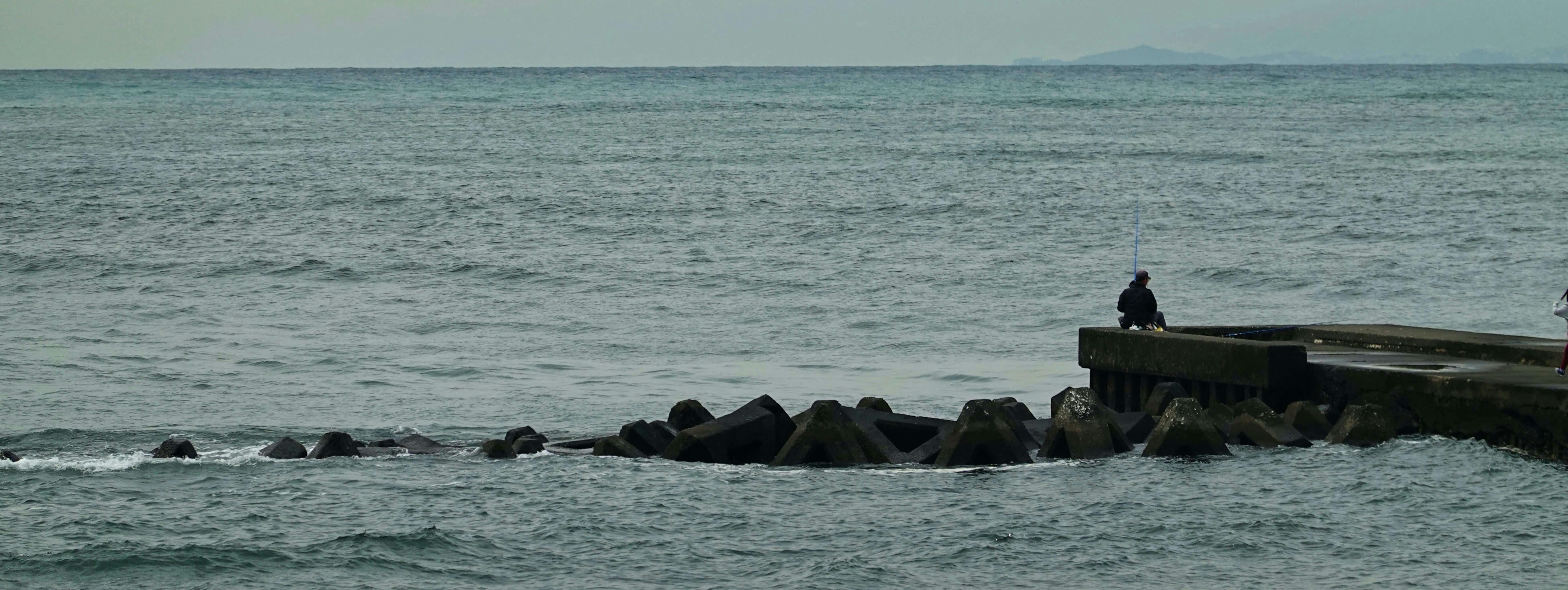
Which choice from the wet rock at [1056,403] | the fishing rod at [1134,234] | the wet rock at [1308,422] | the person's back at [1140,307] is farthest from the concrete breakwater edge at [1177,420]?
the fishing rod at [1134,234]

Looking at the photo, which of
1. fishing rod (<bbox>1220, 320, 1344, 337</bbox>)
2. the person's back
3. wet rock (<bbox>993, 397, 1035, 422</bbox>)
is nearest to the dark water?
wet rock (<bbox>993, 397, 1035, 422</bbox>)

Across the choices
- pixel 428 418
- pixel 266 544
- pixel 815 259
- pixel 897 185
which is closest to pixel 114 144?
pixel 897 185

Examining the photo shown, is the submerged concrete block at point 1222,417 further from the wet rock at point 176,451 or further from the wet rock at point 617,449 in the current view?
the wet rock at point 176,451

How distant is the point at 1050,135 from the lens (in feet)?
241

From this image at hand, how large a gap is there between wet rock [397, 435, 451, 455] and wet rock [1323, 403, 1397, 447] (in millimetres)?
7051

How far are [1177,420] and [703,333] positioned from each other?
11.1 m

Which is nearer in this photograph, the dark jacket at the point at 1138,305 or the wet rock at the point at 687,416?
the wet rock at the point at 687,416

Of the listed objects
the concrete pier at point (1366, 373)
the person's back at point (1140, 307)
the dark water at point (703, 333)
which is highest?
the person's back at point (1140, 307)

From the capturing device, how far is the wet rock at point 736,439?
14359mm

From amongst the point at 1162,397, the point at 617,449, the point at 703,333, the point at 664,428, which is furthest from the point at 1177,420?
the point at 703,333

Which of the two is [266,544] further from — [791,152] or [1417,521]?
[791,152]

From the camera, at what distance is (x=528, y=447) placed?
15.0 metres

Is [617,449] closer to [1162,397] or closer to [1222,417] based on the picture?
[1162,397]

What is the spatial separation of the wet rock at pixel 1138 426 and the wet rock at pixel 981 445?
1328 millimetres
